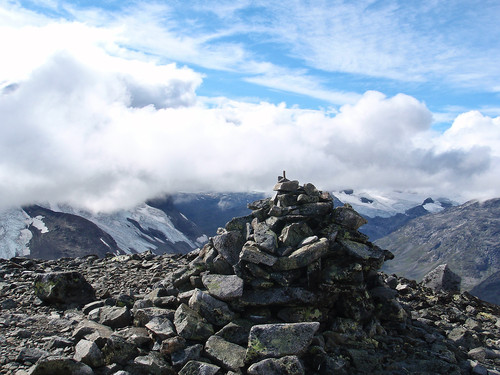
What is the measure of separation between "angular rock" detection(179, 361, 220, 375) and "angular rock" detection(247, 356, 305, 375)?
1360 mm

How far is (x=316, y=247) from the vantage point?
63.5 ft

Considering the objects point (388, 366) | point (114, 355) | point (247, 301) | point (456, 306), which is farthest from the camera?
point (456, 306)

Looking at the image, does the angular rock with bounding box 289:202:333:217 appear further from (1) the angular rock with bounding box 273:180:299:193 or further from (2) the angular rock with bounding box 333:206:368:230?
(1) the angular rock with bounding box 273:180:299:193

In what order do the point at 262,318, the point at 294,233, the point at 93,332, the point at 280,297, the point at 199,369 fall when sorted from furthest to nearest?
the point at 294,233 → the point at 280,297 → the point at 262,318 → the point at 93,332 → the point at 199,369

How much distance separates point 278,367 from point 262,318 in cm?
349

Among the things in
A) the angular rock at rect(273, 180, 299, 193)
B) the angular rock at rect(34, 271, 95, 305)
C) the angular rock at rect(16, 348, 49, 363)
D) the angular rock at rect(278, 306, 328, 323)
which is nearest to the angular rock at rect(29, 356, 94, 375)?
the angular rock at rect(16, 348, 49, 363)

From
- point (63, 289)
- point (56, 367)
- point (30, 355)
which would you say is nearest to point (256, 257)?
point (56, 367)

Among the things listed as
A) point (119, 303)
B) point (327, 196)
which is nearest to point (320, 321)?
point (327, 196)

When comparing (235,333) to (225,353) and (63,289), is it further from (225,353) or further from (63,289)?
(63,289)

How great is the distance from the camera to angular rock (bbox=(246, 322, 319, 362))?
15781 millimetres

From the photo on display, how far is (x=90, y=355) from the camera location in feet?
51.2

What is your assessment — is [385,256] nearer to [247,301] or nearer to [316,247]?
[316,247]

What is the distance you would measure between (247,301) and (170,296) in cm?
451

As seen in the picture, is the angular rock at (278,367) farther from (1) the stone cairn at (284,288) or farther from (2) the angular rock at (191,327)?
(2) the angular rock at (191,327)
